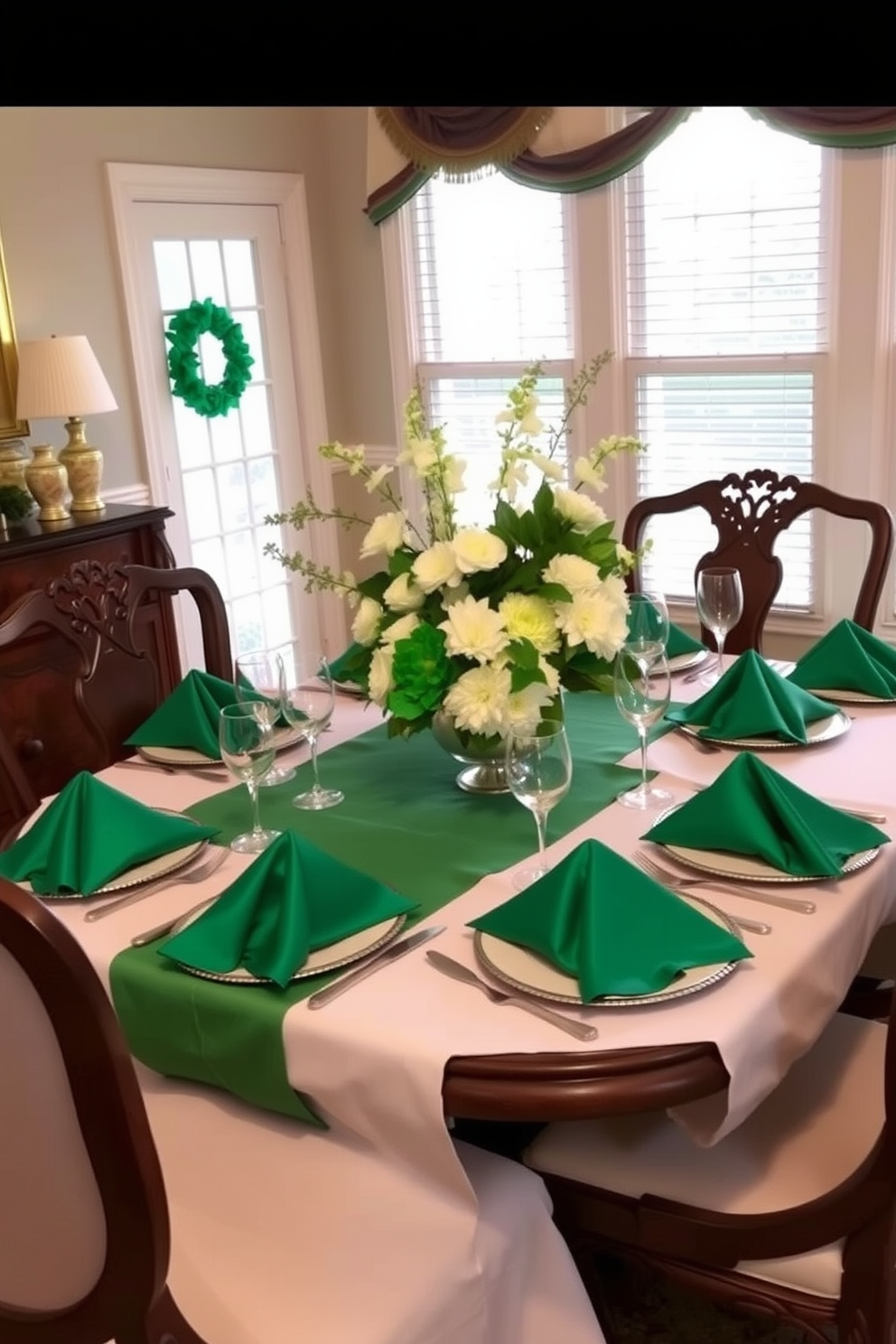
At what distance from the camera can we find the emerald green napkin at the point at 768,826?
58.3 inches

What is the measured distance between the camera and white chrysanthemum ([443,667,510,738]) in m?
1.67

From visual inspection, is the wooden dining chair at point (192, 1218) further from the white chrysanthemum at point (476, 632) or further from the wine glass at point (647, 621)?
the wine glass at point (647, 621)

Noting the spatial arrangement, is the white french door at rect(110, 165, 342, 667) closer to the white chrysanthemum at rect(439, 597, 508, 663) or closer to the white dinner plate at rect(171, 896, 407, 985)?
the white chrysanthemum at rect(439, 597, 508, 663)

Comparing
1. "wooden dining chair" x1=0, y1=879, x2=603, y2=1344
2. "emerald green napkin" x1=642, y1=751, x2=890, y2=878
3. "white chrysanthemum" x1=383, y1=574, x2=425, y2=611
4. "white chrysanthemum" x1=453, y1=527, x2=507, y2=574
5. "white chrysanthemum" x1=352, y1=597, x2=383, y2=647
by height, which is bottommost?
"wooden dining chair" x1=0, y1=879, x2=603, y2=1344

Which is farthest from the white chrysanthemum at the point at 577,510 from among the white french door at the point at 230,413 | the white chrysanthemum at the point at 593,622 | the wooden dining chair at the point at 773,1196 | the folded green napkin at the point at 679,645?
the white french door at the point at 230,413

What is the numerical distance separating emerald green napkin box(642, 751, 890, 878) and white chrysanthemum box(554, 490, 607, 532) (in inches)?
16.1

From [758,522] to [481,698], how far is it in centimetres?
113

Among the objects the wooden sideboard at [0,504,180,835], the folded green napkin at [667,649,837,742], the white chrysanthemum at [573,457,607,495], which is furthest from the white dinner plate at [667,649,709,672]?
the wooden sideboard at [0,504,180,835]

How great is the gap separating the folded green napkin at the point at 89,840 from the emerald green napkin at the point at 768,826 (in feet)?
2.12

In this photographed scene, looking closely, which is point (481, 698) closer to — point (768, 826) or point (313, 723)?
point (313, 723)

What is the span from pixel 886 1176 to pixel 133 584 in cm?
161

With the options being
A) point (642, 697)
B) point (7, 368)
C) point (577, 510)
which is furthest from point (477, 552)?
point (7, 368)

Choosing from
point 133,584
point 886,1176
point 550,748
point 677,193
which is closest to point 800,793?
point 550,748

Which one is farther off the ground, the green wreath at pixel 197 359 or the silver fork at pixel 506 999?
the green wreath at pixel 197 359
